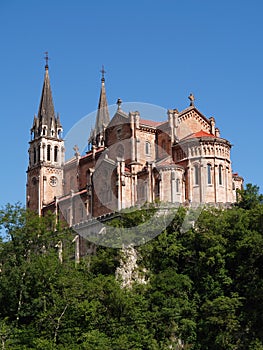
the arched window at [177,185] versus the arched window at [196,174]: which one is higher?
the arched window at [196,174]

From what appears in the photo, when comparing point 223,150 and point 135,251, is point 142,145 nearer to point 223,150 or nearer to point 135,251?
point 223,150

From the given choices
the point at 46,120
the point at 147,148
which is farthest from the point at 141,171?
the point at 46,120

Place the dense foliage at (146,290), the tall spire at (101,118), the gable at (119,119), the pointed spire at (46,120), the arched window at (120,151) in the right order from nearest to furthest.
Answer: the dense foliage at (146,290) < the gable at (119,119) < the arched window at (120,151) < the pointed spire at (46,120) < the tall spire at (101,118)

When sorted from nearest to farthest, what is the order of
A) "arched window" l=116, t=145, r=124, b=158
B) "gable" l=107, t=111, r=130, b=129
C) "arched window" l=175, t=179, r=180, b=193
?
"arched window" l=175, t=179, r=180, b=193, "gable" l=107, t=111, r=130, b=129, "arched window" l=116, t=145, r=124, b=158

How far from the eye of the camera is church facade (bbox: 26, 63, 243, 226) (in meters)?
70.2

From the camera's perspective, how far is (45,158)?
92688mm

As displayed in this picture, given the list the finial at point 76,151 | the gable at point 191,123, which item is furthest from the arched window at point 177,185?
the finial at point 76,151

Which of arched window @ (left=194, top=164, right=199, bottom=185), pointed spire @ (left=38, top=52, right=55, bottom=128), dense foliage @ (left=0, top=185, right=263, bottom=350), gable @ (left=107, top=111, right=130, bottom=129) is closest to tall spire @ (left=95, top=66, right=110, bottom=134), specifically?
pointed spire @ (left=38, top=52, right=55, bottom=128)

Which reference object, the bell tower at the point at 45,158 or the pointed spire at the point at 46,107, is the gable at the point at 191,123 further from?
the pointed spire at the point at 46,107

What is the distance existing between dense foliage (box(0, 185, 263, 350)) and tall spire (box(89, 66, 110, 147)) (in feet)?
135

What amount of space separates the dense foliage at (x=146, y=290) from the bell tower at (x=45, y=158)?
28.4 meters

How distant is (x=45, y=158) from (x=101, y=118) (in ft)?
59.9

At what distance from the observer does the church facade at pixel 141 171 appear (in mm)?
70188

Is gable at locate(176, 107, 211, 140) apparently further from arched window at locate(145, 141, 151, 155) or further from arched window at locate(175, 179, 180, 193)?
arched window at locate(175, 179, 180, 193)
